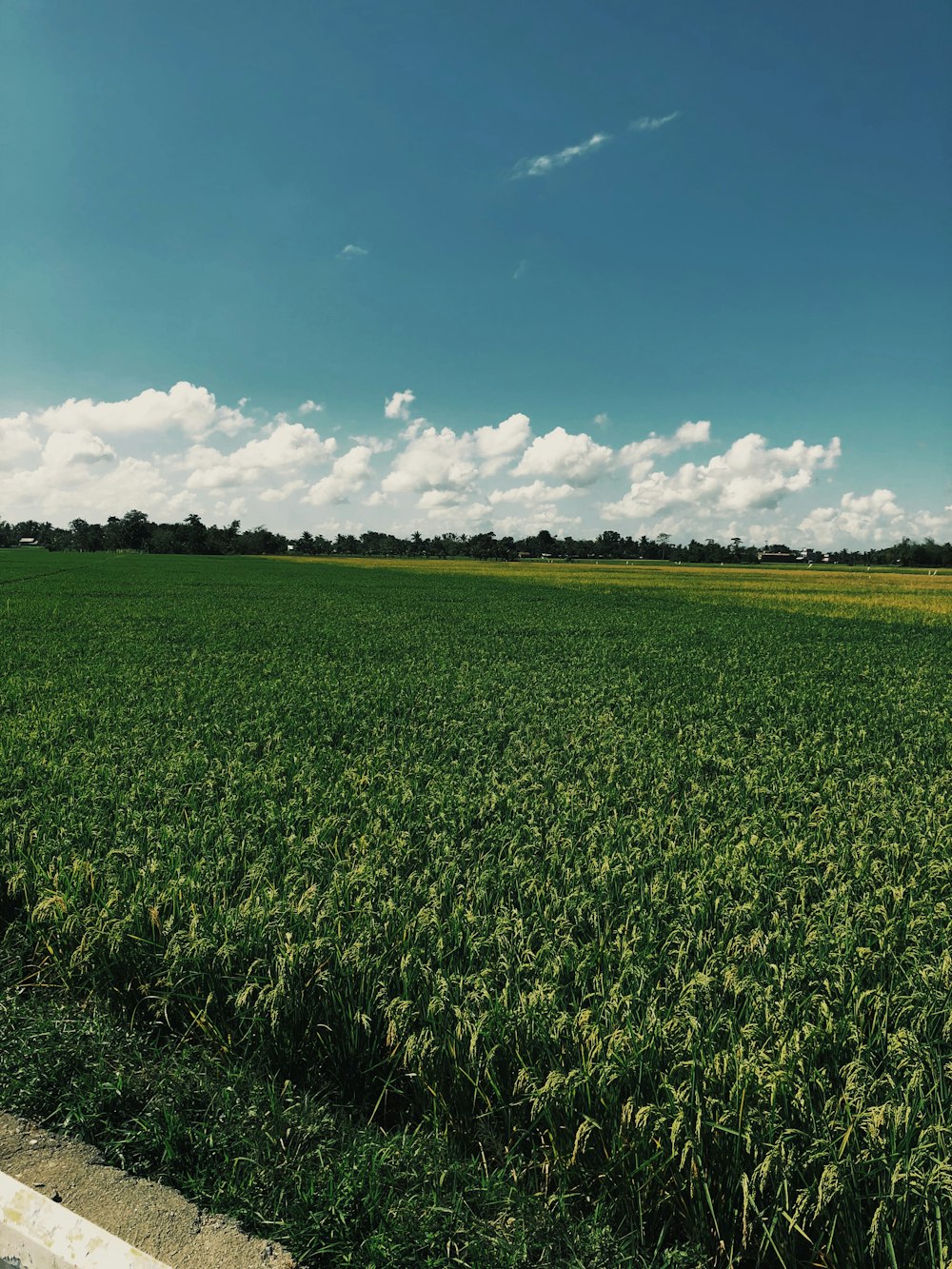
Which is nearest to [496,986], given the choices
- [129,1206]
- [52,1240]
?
[129,1206]

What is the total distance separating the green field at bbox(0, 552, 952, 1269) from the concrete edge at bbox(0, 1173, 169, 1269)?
0.45m

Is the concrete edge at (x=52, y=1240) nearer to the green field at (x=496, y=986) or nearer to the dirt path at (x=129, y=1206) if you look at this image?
the dirt path at (x=129, y=1206)

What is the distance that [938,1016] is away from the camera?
337cm

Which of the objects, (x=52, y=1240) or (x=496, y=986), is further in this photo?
(x=496, y=986)

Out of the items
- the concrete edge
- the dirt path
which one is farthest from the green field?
the concrete edge

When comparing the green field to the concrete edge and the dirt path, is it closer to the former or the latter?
the dirt path

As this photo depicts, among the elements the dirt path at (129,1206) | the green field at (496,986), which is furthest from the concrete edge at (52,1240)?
the green field at (496,986)

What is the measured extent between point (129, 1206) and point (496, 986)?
1.84 meters

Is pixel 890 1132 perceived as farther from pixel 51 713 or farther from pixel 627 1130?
pixel 51 713

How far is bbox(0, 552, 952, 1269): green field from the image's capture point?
2559mm

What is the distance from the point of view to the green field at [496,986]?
2.56m

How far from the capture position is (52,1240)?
2307 mm

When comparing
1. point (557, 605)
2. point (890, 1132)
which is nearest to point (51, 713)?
point (890, 1132)

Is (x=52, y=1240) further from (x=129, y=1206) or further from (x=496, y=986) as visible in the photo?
(x=496, y=986)
